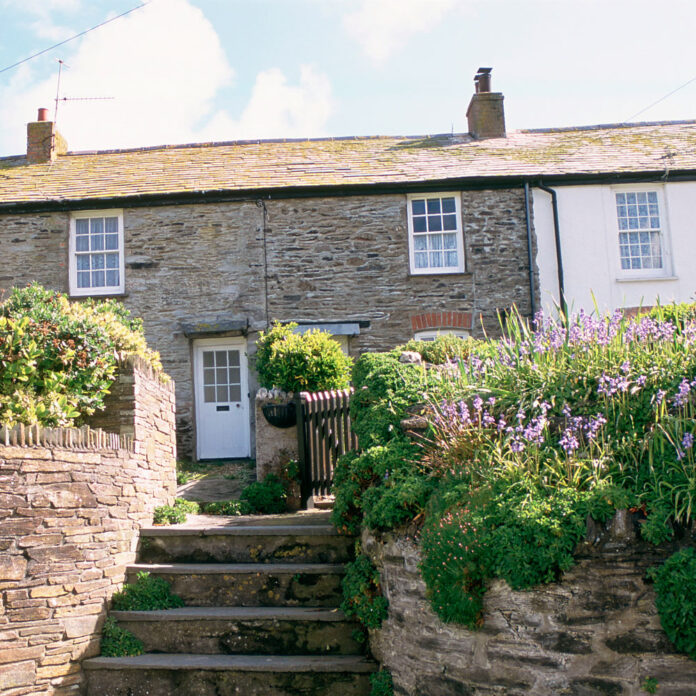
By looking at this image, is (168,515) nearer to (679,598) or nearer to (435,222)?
(679,598)

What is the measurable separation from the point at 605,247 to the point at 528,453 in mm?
10542

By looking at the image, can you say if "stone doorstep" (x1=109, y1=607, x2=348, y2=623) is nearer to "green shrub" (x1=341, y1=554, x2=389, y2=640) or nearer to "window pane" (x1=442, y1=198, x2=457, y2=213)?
"green shrub" (x1=341, y1=554, x2=389, y2=640)

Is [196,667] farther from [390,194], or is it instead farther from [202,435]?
[390,194]

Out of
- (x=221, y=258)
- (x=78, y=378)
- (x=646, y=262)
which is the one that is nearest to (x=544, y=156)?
(x=646, y=262)

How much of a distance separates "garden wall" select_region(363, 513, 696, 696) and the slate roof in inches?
424

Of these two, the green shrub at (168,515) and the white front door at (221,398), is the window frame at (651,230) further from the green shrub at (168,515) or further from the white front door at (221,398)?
the green shrub at (168,515)

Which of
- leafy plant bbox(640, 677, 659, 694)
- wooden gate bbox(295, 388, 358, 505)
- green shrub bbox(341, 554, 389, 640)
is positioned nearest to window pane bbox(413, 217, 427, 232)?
wooden gate bbox(295, 388, 358, 505)

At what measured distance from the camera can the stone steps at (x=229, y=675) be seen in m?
5.54

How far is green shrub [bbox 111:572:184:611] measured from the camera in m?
6.38

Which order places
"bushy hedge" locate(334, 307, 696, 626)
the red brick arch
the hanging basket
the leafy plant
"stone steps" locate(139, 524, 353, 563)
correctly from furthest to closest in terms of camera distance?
the red brick arch → the hanging basket → "stone steps" locate(139, 524, 353, 563) → "bushy hedge" locate(334, 307, 696, 626) → the leafy plant

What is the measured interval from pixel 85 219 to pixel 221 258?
9.21 feet

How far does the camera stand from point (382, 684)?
521 cm

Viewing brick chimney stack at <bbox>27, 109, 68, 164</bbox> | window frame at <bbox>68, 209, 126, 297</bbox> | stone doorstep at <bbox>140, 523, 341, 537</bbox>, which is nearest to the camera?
stone doorstep at <bbox>140, 523, 341, 537</bbox>

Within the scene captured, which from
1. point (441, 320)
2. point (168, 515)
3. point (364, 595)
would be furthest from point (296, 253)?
point (364, 595)
